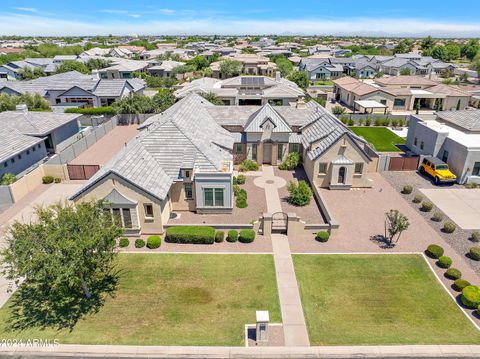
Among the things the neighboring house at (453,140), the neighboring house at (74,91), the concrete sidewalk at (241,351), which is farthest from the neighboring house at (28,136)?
the neighboring house at (453,140)

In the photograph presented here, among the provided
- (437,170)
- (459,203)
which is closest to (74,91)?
(437,170)

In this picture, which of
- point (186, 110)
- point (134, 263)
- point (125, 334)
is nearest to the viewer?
point (125, 334)

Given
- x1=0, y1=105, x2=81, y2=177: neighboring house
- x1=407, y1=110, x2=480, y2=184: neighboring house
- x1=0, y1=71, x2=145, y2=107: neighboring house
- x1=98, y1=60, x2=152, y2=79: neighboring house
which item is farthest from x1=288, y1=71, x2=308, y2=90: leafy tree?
x1=0, y1=105, x2=81, y2=177: neighboring house

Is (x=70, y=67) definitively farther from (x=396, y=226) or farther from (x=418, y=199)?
(x=396, y=226)

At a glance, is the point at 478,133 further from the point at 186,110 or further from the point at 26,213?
the point at 26,213

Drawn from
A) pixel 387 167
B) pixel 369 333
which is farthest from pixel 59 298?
pixel 387 167

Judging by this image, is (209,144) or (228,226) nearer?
(228,226)

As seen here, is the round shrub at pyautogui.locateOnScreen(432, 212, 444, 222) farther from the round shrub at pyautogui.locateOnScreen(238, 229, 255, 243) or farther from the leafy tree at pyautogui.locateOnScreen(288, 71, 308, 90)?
the leafy tree at pyautogui.locateOnScreen(288, 71, 308, 90)
